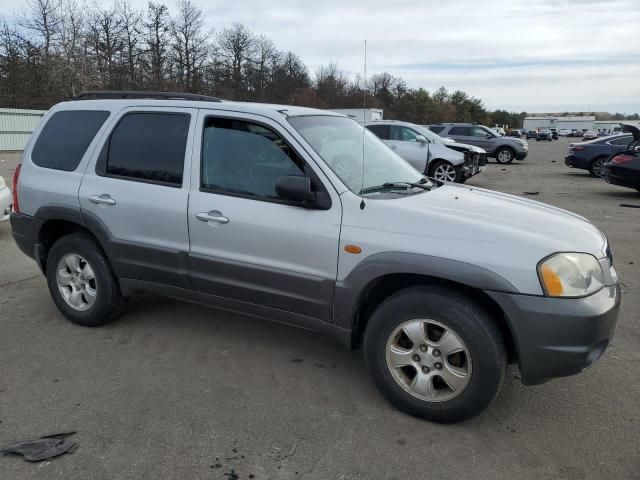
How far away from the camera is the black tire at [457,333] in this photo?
2.85 metres

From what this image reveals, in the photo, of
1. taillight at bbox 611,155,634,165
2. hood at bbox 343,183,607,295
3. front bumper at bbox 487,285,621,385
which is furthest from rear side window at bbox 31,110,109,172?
taillight at bbox 611,155,634,165

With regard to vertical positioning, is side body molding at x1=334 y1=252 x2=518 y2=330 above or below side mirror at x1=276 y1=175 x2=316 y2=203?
below

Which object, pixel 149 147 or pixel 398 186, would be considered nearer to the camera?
pixel 398 186

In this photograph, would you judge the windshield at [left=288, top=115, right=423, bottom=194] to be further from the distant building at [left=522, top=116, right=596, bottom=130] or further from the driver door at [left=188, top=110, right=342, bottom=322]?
the distant building at [left=522, top=116, right=596, bottom=130]

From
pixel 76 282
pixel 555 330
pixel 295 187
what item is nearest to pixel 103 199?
pixel 76 282

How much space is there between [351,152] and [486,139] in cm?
2008

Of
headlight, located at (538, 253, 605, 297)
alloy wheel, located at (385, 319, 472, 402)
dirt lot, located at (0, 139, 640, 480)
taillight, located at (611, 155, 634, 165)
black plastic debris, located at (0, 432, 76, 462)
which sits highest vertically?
taillight, located at (611, 155, 634, 165)

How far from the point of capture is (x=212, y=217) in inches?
141

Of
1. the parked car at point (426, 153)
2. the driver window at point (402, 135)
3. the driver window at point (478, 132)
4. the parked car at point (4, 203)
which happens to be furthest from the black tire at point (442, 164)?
the parked car at point (4, 203)

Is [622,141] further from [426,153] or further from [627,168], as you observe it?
[426,153]

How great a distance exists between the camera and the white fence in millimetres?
25969

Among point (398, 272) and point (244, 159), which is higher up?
point (244, 159)

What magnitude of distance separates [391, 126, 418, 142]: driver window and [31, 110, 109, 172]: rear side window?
10873 millimetres

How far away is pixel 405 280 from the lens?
319 centimetres
